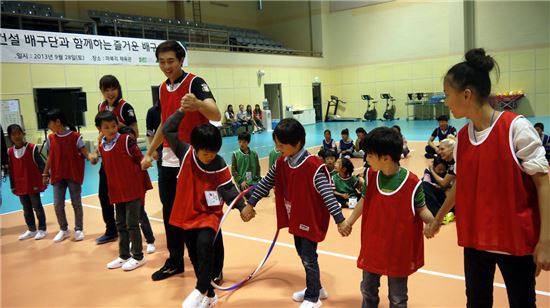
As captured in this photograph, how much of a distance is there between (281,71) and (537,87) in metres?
11.7

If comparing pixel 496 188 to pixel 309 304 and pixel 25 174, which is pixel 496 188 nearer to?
pixel 309 304

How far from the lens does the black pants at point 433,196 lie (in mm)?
4855

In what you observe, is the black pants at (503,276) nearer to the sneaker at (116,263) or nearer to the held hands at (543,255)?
the held hands at (543,255)

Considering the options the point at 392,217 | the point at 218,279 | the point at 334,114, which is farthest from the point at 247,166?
the point at 334,114

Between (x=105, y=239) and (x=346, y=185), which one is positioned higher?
(x=346, y=185)

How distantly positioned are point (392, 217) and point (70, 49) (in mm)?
12295

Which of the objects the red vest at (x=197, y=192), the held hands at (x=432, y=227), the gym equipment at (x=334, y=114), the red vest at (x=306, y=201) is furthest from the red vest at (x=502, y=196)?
the gym equipment at (x=334, y=114)

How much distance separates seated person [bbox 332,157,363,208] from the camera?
19.2ft

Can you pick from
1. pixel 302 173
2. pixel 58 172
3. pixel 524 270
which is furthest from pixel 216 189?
pixel 58 172

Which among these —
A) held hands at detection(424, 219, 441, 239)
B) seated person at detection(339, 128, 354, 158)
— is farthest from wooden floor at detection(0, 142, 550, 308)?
seated person at detection(339, 128, 354, 158)

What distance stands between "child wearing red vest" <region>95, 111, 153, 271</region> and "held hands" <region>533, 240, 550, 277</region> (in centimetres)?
317

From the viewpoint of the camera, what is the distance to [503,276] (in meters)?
1.91

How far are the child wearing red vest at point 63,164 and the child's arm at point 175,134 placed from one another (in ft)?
7.06

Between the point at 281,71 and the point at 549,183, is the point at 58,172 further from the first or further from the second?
the point at 281,71
